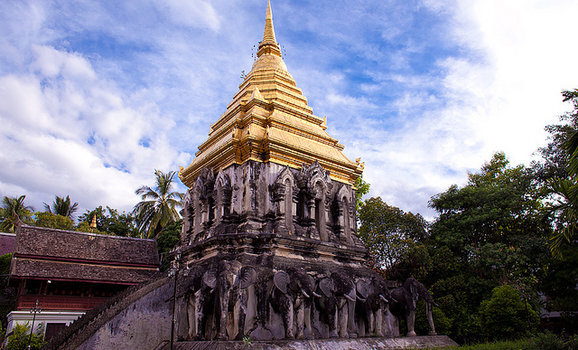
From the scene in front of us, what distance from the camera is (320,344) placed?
9070mm

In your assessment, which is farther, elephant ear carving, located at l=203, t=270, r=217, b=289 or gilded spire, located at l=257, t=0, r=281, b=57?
gilded spire, located at l=257, t=0, r=281, b=57

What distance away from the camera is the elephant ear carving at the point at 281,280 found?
31.9 ft

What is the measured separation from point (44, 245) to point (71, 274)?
2.31 metres

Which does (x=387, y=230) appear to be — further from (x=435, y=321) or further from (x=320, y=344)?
(x=320, y=344)

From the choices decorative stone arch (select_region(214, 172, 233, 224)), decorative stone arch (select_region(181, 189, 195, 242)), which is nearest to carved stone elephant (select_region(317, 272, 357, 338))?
decorative stone arch (select_region(214, 172, 233, 224))

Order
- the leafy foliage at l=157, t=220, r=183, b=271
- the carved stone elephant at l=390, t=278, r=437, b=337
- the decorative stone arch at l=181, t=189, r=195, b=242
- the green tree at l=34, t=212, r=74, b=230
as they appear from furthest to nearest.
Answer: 1. the leafy foliage at l=157, t=220, r=183, b=271
2. the green tree at l=34, t=212, r=74, b=230
3. the decorative stone arch at l=181, t=189, r=195, b=242
4. the carved stone elephant at l=390, t=278, r=437, b=337

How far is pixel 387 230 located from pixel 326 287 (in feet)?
44.5

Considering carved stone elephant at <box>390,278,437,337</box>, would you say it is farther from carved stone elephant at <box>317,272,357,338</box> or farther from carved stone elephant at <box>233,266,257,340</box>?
carved stone elephant at <box>233,266,257,340</box>

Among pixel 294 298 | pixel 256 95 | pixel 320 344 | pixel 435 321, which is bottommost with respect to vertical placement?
pixel 320 344

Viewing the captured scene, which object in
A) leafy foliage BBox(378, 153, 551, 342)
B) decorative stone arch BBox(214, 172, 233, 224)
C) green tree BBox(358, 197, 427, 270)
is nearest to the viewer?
decorative stone arch BBox(214, 172, 233, 224)

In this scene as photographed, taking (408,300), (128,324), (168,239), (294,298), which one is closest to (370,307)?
(408,300)

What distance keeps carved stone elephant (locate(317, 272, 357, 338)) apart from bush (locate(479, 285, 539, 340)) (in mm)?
6374

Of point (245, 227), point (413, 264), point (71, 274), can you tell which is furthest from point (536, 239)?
point (71, 274)

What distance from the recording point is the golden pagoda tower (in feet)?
40.9
